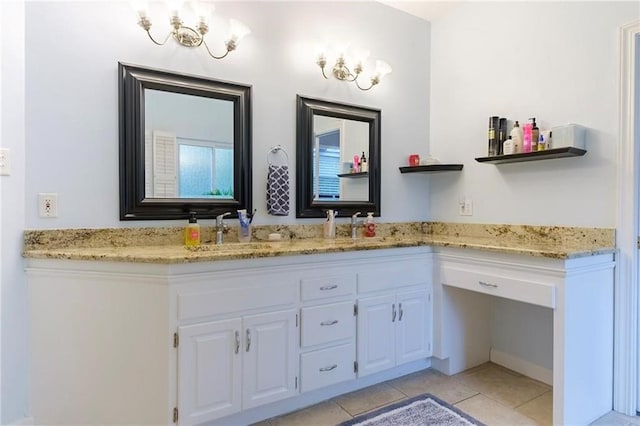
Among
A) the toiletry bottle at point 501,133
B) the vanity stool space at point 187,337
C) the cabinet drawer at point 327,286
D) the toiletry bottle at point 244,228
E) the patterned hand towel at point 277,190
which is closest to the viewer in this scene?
the vanity stool space at point 187,337

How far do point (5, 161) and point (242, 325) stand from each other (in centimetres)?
134

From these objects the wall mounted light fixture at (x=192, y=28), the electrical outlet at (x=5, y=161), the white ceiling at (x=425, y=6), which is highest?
the white ceiling at (x=425, y=6)

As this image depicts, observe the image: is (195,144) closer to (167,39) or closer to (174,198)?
(174,198)

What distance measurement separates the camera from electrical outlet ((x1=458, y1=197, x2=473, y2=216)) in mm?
2768

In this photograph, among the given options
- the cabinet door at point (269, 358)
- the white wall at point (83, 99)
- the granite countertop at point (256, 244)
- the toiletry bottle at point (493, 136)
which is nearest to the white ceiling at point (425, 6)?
the white wall at point (83, 99)

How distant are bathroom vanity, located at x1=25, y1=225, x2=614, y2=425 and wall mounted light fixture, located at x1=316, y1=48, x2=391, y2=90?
1265mm

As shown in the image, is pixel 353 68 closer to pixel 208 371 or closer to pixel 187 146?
pixel 187 146

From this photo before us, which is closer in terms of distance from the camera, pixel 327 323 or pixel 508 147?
pixel 327 323

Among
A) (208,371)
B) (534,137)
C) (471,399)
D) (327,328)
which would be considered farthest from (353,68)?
(471,399)

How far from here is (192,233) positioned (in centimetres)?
201

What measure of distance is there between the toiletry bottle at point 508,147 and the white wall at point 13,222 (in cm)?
270

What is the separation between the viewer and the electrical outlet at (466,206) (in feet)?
9.08

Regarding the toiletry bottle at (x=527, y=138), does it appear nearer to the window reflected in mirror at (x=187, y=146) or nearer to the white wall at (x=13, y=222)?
the window reflected in mirror at (x=187, y=146)

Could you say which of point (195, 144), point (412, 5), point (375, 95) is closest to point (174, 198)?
point (195, 144)
